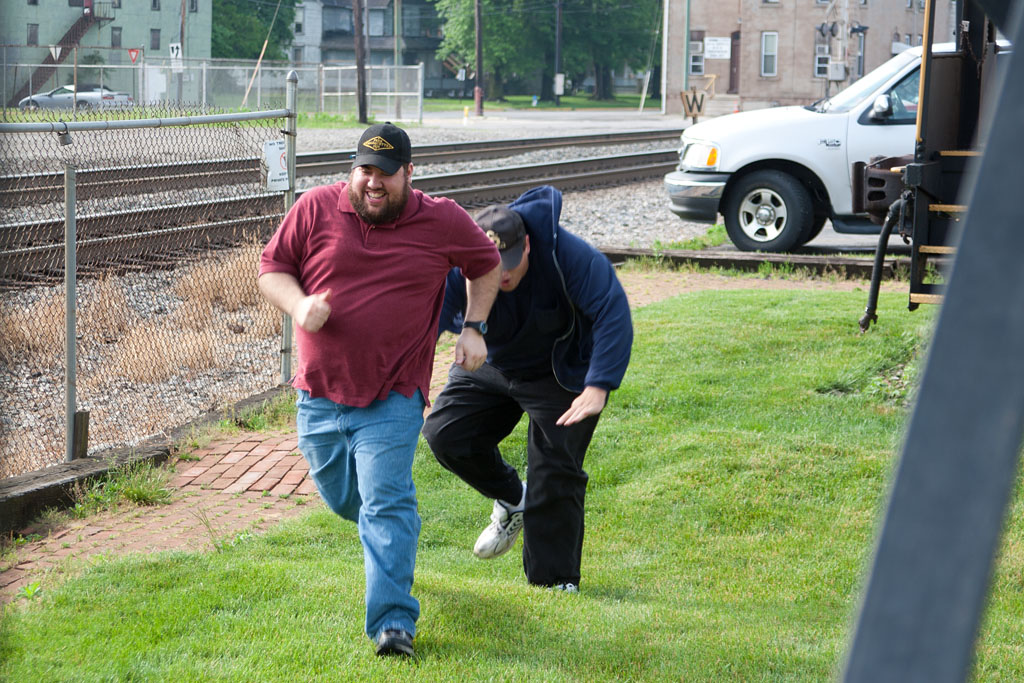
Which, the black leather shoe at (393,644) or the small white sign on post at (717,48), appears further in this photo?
the small white sign on post at (717,48)

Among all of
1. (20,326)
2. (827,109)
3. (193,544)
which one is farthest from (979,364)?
(827,109)

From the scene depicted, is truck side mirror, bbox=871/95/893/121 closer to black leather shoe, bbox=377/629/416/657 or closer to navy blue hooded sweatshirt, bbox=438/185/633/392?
navy blue hooded sweatshirt, bbox=438/185/633/392

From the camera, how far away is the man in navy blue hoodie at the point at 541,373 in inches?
178

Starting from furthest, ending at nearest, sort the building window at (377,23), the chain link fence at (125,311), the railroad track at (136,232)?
the building window at (377,23), the railroad track at (136,232), the chain link fence at (125,311)

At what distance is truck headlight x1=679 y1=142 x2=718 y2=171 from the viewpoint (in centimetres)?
1332

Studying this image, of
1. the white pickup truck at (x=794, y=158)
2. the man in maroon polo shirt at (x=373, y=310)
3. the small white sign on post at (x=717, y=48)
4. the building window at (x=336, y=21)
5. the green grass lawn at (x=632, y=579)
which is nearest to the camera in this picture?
the green grass lawn at (x=632, y=579)

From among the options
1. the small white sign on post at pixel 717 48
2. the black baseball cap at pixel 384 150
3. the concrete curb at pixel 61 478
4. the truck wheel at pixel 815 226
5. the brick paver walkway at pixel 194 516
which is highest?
the small white sign on post at pixel 717 48

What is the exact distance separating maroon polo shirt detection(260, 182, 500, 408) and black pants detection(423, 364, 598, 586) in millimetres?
716

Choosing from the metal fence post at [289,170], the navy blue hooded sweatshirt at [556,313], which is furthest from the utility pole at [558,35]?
the navy blue hooded sweatshirt at [556,313]

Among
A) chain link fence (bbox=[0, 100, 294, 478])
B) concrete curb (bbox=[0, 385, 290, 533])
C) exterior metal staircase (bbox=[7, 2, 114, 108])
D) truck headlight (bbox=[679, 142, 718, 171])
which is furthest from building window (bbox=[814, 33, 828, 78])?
concrete curb (bbox=[0, 385, 290, 533])

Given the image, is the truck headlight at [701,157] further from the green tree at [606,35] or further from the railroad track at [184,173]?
the green tree at [606,35]

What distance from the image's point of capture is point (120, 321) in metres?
9.70

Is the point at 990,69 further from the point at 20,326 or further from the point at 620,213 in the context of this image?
the point at 620,213

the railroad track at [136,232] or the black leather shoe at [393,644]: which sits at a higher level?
the railroad track at [136,232]
